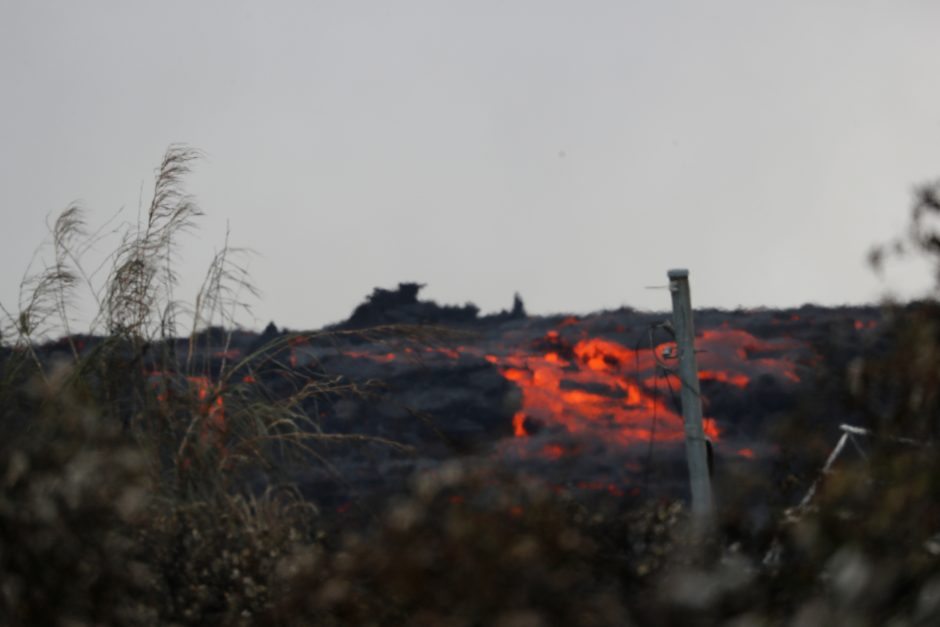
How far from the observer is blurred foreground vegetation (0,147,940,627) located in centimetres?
465

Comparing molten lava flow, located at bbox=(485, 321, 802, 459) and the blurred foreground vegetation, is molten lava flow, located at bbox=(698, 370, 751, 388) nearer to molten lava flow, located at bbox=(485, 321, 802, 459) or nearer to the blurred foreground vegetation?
molten lava flow, located at bbox=(485, 321, 802, 459)

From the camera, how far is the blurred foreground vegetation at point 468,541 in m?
4.65

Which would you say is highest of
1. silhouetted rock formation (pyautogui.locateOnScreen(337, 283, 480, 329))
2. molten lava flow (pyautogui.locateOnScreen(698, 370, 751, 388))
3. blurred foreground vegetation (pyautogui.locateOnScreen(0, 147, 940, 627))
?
silhouetted rock formation (pyautogui.locateOnScreen(337, 283, 480, 329))

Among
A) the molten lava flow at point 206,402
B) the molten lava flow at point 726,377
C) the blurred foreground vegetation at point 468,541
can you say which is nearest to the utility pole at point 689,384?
the blurred foreground vegetation at point 468,541

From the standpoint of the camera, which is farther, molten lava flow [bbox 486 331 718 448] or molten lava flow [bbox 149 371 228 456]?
molten lava flow [bbox 486 331 718 448]

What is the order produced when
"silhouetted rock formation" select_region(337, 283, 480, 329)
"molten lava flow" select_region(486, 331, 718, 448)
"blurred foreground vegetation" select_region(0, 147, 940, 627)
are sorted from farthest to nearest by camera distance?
"molten lava flow" select_region(486, 331, 718, 448)
"silhouetted rock formation" select_region(337, 283, 480, 329)
"blurred foreground vegetation" select_region(0, 147, 940, 627)

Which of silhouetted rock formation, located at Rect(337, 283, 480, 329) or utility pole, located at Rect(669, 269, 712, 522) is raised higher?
silhouetted rock formation, located at Rect(337, 283, 480, 329)

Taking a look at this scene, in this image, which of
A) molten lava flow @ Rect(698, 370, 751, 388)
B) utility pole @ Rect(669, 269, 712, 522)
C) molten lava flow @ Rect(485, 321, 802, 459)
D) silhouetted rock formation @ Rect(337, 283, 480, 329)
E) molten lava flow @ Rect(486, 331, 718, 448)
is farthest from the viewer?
molten lava flow @ Rect(698, 370, 751, 388)

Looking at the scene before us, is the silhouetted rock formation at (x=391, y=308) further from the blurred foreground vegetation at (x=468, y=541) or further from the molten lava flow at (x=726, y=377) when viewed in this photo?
the blurred foreground vegetation at (x=468, y=541)

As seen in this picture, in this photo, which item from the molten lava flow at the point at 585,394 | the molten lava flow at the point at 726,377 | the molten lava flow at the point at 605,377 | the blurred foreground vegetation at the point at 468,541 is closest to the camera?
the blurred foreground vegetation at the point at 468,541

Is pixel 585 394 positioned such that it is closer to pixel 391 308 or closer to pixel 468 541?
pixel 391 308

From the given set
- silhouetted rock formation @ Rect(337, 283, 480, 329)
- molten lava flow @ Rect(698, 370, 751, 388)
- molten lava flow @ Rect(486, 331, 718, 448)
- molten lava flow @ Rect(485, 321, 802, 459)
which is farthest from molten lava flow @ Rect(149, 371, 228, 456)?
molten lava flow @ Rect(698, 370, 751, 388)

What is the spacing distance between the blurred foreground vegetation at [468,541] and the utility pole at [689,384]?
243 inches

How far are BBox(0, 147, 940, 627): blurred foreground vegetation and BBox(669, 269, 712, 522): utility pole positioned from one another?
6176 millimetres
